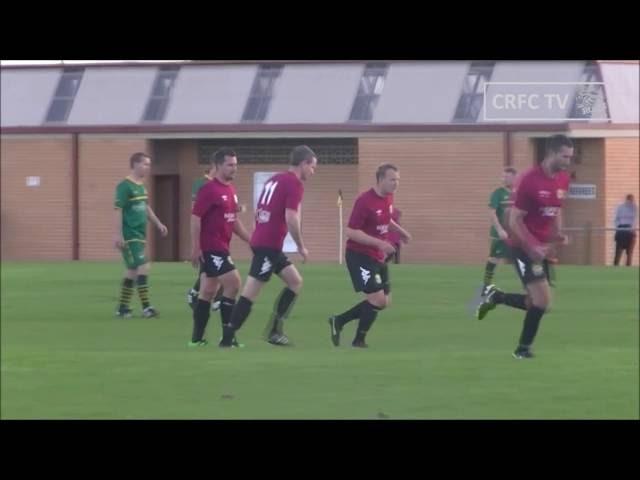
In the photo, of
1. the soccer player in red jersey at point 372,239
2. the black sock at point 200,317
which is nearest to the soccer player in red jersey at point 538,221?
the soccer player in red jersey at point 372,239

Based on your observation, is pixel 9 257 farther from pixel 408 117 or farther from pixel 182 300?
pixel 182 300

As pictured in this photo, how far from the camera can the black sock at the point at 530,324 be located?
43.9 ft

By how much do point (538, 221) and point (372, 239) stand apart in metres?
1.61

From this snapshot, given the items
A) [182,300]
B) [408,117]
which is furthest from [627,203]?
[182,300]

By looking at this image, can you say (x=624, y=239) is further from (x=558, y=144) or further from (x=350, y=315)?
(x=558, y=144)

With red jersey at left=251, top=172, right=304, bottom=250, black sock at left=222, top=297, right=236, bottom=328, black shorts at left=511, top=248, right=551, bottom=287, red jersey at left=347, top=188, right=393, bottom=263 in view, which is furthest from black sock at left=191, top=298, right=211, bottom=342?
black shorts at left=511, top=248, right=551, bottom=287

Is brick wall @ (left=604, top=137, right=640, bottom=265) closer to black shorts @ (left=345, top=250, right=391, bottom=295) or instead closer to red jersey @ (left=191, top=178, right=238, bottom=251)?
black shorts @ (left=345, top=250, right=391, bottom=295)

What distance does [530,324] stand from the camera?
1349 cm

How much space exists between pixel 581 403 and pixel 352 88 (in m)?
26.8

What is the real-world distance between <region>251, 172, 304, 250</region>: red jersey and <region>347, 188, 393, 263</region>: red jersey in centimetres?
57

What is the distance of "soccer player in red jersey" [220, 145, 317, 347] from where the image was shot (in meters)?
13.9

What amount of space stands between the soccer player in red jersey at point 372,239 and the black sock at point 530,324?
1.47 meters

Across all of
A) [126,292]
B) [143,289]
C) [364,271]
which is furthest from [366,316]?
[126,292]

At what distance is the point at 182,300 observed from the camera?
2283 cm
